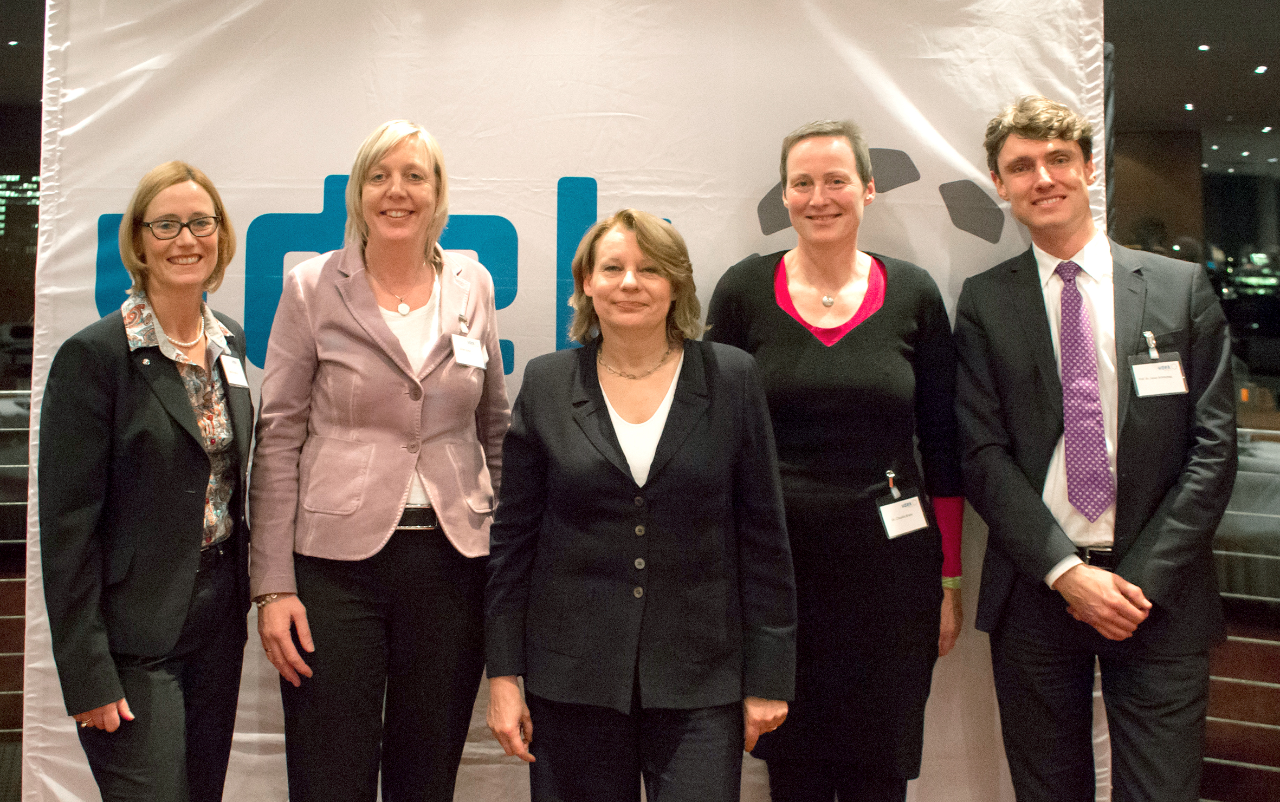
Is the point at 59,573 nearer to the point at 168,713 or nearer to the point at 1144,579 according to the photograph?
the point at 168,713

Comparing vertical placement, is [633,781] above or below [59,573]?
below

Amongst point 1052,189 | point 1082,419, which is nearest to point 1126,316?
point 1082,419

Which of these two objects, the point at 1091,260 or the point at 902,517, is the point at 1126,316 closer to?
the point at 1091,260

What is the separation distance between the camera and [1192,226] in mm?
2967

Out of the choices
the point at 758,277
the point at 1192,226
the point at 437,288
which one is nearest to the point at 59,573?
the point at 437,288

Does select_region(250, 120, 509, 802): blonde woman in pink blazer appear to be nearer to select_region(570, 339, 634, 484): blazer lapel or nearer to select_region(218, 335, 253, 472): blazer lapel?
select_region(218, 335, 253, 472): blazer lapel

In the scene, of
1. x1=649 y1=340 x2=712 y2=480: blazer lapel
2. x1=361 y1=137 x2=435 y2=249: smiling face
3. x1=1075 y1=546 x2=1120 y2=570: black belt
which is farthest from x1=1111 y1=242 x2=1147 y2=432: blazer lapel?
x1=361 y1=137 x2=435 y2=249: smiling face

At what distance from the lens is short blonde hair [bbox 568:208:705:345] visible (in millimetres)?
1688

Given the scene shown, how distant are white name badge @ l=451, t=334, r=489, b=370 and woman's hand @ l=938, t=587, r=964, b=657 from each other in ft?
4.61

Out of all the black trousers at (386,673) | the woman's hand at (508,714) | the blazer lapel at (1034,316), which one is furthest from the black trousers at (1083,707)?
the black trousers at (386,673)

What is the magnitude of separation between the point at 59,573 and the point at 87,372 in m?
0.40

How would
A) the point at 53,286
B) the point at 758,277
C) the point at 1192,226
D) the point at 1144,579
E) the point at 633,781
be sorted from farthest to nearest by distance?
the point at 1192,226, the point at 53,286, the point at 758,277, the point at 1144,579, the point at 633,781

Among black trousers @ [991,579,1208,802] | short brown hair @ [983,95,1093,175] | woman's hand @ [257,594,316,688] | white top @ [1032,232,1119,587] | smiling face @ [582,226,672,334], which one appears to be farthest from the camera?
short brown hair @ [983,95,1093,175]

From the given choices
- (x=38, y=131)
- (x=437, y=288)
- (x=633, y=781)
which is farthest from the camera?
(x=38, y=131)
